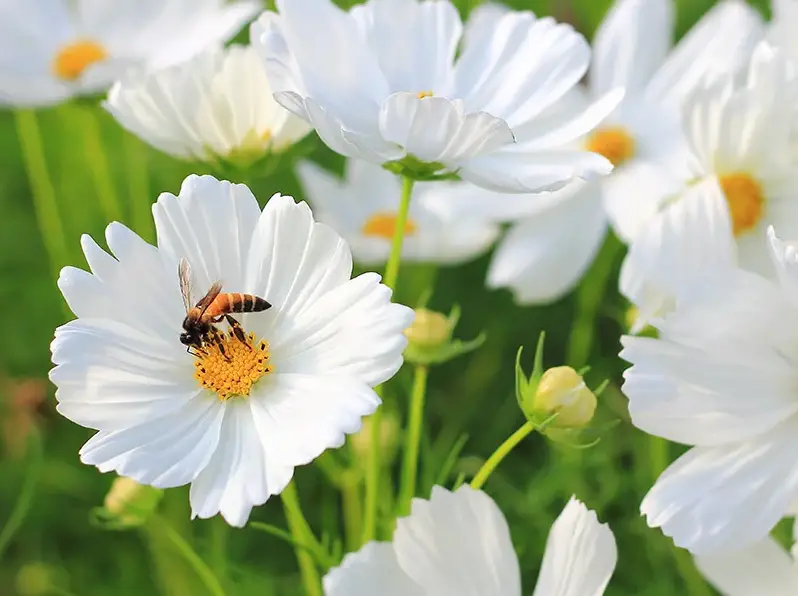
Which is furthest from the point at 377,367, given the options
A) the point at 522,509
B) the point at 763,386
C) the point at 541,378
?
the point at 522,509

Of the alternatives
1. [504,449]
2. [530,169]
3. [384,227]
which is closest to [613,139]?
[384,227]

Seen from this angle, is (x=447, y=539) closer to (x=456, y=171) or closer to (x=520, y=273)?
(x=456, y=171)

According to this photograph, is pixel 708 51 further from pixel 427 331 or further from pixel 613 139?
pixel 427 331

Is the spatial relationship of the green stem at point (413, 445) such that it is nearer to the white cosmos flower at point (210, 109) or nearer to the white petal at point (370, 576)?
the white petal at point (370, 576)

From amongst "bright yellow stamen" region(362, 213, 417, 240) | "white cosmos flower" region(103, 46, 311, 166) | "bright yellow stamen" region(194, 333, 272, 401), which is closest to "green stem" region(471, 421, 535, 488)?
"bright yellow stamen" region(194, 333, 272, 401)

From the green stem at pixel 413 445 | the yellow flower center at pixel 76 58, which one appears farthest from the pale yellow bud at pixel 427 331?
the yellow flower center at pixel 76 58

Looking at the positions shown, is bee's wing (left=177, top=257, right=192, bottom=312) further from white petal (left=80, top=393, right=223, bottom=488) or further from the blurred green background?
the blurred green background
